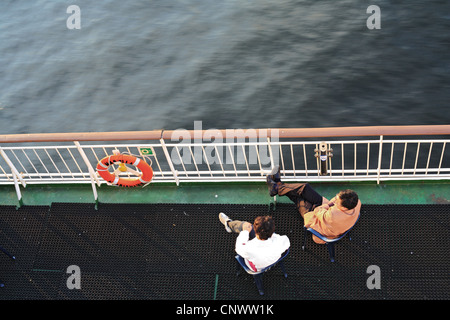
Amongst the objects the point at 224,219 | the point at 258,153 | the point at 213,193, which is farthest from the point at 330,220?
the point at 258,153

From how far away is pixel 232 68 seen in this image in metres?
13.5

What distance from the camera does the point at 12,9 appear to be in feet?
59.2

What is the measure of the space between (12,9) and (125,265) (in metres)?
16.1

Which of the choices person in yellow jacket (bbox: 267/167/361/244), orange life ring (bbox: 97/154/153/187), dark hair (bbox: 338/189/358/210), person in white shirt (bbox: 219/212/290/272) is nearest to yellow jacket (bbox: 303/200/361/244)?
person in yellow jacket (bbox: 267/167/361/244)

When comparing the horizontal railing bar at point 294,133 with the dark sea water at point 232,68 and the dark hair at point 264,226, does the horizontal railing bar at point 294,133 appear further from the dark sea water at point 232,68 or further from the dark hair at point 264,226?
the dark sea water at point 232,68

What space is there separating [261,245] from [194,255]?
1.53 meters

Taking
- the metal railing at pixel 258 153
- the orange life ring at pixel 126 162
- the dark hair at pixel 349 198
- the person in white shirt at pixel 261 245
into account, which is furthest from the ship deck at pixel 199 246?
the dark hair at pixel 349 198

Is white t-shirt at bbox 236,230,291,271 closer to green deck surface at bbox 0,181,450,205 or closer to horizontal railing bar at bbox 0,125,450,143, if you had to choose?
horizontal railing bar at bbox 0,125,450,143

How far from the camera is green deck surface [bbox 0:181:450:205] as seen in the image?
244 inches

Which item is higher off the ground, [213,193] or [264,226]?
[213,193]

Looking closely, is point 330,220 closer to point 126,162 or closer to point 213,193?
point 213,193
